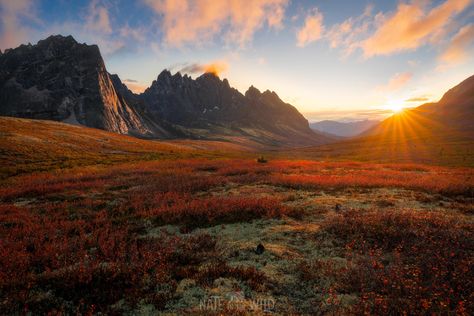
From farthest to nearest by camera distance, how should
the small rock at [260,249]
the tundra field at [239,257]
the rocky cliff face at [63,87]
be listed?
1. the rocky cliff face at [63,87]
2. the small rock at [260,249]
3. the tundra field at [239,257]

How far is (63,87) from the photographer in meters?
165

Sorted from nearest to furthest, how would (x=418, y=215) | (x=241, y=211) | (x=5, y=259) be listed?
1. (x=5, y=259)
2. (x=418, y=215)
3. (x=241, y=211)

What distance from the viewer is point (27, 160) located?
40000 millimetres

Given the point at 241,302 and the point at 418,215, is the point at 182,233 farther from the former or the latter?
the point at 418,215

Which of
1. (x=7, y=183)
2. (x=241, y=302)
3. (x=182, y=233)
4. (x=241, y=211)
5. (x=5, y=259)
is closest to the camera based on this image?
(x=241, y=302)

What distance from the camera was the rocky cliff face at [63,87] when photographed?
156 m

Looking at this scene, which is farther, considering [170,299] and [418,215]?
[418,215]

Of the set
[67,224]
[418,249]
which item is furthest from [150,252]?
[418,249]

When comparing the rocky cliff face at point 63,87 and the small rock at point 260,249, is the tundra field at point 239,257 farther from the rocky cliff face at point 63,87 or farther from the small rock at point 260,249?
the rocky cliff face at point 63,87

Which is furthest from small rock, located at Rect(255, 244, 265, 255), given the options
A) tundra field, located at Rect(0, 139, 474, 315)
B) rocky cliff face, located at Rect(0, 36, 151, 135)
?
rocky cliff face, located at Rect(0, 36, 151, 135)

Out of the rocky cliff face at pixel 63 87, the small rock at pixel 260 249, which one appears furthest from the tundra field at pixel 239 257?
the rocky cliff face at pixel 63 87

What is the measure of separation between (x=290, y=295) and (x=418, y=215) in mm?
9350

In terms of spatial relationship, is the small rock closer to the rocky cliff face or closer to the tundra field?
the tundra field

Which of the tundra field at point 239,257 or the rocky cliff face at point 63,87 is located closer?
the tundra field at point 239,257
